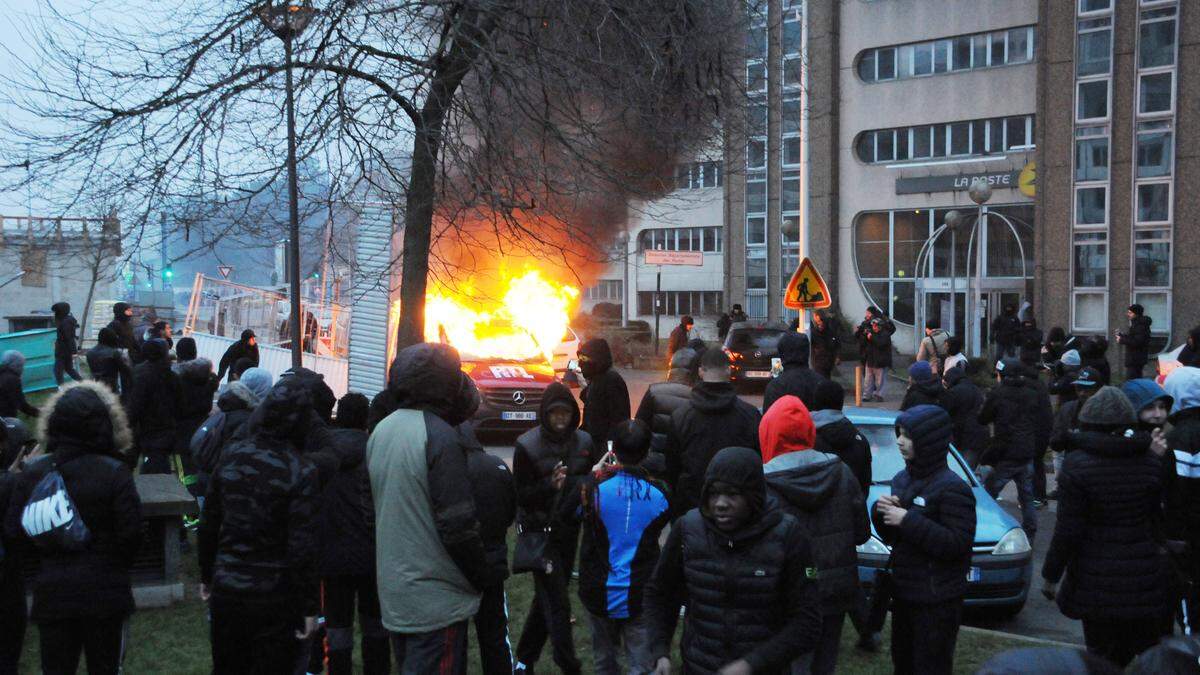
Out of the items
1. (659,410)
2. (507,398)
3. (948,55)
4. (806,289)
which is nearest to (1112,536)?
(659,410)

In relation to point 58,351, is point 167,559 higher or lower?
lower

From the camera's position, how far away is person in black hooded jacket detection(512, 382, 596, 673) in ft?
18.0

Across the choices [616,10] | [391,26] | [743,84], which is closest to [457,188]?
[391,26]

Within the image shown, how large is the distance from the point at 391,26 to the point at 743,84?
3839 millimetres

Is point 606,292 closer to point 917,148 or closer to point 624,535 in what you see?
point 917,148

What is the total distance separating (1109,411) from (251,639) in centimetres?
368

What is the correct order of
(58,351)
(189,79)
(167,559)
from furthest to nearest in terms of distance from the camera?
(58,351) < (189,79) < (167,559)

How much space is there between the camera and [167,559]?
7305 millimetres

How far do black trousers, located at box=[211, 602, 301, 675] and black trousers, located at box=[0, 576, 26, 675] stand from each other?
875mm

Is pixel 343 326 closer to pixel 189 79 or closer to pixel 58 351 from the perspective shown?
pixel 58 351

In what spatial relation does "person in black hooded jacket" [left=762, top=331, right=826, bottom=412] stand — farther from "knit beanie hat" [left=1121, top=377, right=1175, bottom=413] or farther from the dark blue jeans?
the dark blue jeans

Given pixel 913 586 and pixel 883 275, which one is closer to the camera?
pixel 913 586

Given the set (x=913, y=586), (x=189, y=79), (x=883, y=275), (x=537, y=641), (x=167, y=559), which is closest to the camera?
(x=913, y=586)

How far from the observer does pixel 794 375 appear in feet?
22.7
